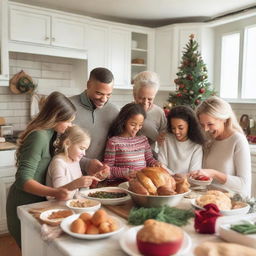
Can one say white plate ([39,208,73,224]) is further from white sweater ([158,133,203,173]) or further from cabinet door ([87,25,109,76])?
cabinet door ([87,25,109,76])

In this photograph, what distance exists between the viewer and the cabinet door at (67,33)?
11.4 ft

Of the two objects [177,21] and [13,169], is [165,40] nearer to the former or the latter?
[177,21]

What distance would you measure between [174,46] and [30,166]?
10.5ft

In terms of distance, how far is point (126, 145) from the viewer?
188 centimetres

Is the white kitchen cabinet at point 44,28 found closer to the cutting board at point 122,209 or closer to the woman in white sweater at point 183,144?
the woman in white sweater at point 183,144

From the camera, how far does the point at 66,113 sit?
1.50 metres

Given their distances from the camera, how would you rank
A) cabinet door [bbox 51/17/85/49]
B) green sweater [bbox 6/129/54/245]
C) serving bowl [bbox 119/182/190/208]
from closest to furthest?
serving bowl [bbox 119/182/190/208] → green sweater [bbox 6/129/54/245] → cabinet door [bbox 51/17/85/49]

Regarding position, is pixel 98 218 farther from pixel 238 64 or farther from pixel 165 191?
pixel 238 64

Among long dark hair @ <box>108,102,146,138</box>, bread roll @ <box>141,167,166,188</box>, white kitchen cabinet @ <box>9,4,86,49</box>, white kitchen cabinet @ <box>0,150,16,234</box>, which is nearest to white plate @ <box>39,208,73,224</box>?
bread roll @ <box>141,167,166,188</box>

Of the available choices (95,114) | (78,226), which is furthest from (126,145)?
(78,226)

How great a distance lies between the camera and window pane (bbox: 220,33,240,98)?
4.04 meters

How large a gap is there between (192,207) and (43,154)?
28.8 inches

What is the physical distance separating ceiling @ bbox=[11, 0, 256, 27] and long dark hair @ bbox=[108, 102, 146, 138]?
2.04 metres

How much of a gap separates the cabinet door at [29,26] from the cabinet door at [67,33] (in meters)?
0.08
